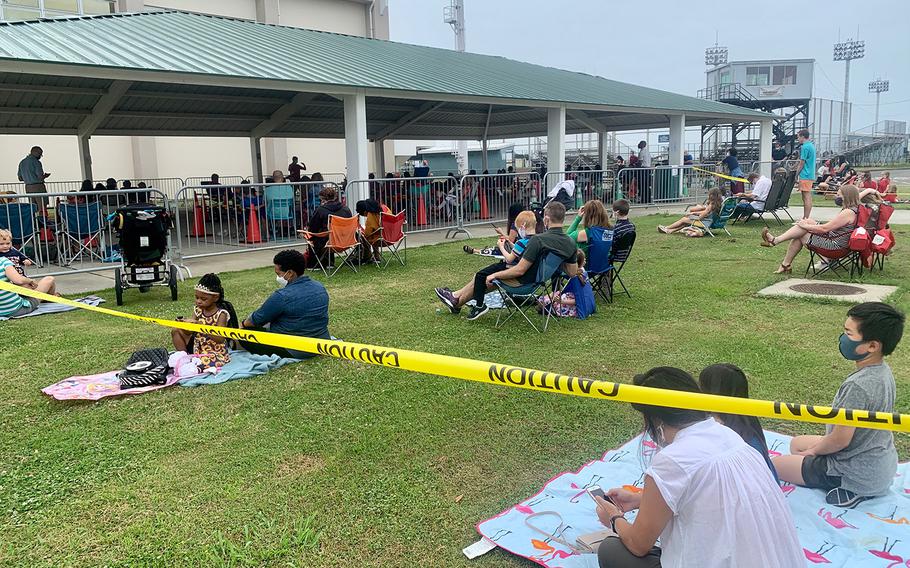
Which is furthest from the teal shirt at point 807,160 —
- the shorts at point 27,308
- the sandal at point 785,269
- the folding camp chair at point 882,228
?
the shorts at point 27,308

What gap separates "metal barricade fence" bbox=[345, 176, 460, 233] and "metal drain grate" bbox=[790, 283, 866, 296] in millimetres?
7910

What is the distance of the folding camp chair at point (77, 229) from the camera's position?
35.4 feet

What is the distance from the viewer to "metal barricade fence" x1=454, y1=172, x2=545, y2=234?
51.7 feet

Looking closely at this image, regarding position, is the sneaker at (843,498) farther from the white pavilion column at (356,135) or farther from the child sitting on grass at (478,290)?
the white pavilion column at (356,135)

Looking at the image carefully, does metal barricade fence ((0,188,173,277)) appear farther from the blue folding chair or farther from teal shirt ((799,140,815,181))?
teal shirt ((799,140,815,181))

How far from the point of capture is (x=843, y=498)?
3217mm

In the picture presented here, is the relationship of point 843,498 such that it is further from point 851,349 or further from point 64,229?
point 64,229

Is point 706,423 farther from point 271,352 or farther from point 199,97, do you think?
point 199,97

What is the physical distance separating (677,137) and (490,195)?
10.5m

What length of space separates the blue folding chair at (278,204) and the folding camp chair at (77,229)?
9.74 ft

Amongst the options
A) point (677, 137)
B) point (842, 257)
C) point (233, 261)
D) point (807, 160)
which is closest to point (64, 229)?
point (233, 261)

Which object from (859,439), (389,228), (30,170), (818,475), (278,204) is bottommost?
(818,475)

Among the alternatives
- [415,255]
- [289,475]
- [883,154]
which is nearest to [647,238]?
[415,255]

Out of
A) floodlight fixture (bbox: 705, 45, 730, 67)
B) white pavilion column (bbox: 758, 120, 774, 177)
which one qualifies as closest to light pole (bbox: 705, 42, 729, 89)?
floodlight fixture (bbox: 705, 45, 730, 67)
